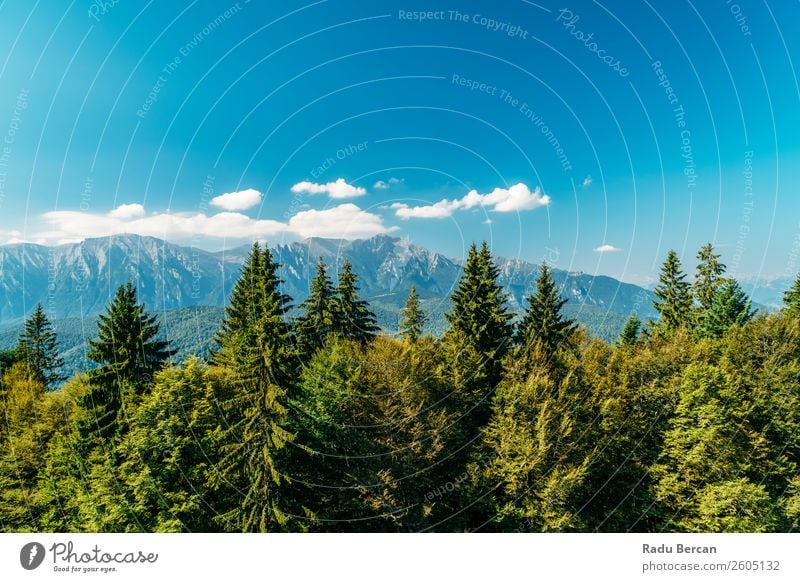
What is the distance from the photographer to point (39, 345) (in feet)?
161

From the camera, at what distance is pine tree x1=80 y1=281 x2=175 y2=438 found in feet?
79.8

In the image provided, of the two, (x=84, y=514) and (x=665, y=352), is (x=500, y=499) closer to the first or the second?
(x=665, y=352)

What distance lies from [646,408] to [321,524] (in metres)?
24.1

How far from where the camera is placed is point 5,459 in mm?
26922

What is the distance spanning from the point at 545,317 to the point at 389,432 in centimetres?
1873

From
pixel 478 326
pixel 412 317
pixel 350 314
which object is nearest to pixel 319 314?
pixel 350 314

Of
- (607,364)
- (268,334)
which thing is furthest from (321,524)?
(607,364)

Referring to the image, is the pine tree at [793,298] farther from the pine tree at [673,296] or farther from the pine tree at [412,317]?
the pine tree at [412,317]

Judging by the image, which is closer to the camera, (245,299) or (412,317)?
(245,299)

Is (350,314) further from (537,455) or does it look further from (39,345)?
(39,345)

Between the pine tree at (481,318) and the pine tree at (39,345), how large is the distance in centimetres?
Result: 4359
